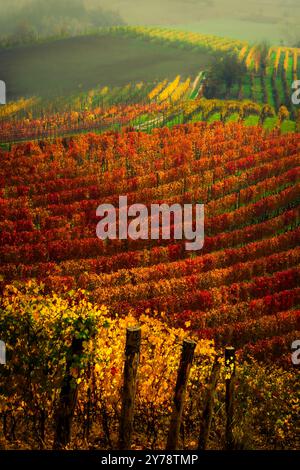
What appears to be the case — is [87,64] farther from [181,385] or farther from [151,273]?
[181,385]

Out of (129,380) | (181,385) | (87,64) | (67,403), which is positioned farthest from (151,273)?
(87,64)

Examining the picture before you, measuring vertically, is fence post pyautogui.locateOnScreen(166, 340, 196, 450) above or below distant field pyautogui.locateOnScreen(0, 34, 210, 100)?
below

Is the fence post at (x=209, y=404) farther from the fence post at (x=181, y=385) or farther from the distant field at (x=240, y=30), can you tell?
the distant field at (x=240, y=30)

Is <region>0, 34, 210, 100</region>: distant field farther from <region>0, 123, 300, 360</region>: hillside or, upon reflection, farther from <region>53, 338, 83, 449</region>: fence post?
<region>53, 338, 83, 449</region>: fence post

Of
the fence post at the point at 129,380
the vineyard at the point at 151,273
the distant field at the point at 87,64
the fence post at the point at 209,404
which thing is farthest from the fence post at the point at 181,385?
the distant field at the point at 87,64

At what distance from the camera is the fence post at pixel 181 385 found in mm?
11953

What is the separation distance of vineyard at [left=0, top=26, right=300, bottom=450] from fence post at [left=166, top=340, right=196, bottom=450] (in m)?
0.03

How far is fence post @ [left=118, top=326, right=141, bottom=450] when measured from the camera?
38.1 ft

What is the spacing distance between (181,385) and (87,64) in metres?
123

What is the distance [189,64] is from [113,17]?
1433 inches

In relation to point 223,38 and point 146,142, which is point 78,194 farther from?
point 223,38

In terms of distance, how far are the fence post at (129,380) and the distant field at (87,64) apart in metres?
104

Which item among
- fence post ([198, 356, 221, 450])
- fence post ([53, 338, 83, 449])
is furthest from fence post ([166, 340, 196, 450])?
fence post ([53, 338, 83, 449])

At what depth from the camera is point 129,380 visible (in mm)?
11969
